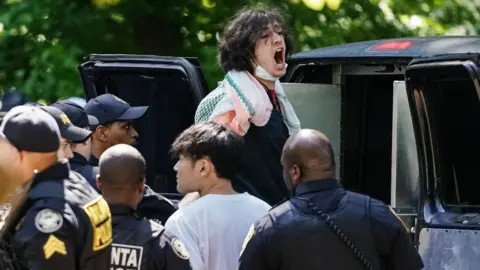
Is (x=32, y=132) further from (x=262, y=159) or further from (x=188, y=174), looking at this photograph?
(x=262, y=159)

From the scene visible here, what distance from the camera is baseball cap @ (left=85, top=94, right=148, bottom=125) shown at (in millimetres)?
6512

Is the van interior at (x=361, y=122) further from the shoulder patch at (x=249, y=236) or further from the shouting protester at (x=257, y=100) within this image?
the shoulder patch at (x=249, y=236)

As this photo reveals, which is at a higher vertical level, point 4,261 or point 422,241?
point 4,261

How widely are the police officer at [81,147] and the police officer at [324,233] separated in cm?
116

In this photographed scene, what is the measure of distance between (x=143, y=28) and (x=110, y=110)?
399 cm

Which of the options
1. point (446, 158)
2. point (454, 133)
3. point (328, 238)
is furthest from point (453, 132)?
point (328, 238)

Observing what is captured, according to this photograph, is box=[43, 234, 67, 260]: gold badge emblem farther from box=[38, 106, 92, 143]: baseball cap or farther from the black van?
the black van

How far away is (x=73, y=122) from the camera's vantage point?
618 centimetres

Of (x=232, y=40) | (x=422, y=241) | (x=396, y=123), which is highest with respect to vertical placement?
(x=232, y=40)

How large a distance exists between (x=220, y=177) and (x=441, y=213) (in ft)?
4.28

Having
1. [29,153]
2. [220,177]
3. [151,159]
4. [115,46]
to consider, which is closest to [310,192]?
[220,177]

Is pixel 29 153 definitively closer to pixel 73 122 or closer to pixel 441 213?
pixel 73 122

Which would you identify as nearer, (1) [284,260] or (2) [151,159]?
(1) [284,260]

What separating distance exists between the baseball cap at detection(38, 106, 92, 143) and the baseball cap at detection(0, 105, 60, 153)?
4.32ft
